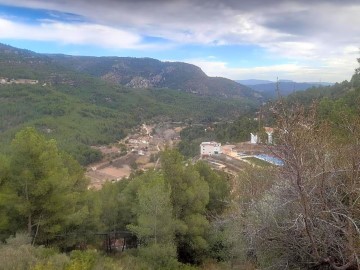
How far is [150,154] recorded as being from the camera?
56125mm

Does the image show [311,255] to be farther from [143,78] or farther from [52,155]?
[143,78]

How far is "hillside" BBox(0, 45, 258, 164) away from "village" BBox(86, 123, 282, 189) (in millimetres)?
3332

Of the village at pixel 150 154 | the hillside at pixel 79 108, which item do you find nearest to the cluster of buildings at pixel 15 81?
the hillside at pixel 79 108

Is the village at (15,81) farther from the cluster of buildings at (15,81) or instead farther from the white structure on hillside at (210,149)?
the white structure on hillside at (210,149)

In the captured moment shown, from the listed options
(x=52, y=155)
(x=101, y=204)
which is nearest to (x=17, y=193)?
(x=52, y=155)

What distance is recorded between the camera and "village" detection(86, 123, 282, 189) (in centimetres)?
3322

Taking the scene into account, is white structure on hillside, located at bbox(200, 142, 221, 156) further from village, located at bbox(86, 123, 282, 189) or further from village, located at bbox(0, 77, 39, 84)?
village, located at bbox(0, 77, 39, 84)

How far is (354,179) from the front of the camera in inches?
167

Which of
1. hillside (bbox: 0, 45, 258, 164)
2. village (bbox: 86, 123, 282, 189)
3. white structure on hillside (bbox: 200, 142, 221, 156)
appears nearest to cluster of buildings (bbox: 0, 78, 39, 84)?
hillside (bbox: 0, 45, 258, 164)

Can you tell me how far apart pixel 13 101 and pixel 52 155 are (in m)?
79.8

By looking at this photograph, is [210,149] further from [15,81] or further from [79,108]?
[15,81]

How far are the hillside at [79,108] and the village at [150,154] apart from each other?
3.33 m

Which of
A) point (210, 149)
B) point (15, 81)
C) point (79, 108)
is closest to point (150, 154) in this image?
point (210, 149)

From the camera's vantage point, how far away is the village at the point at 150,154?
3322cm
